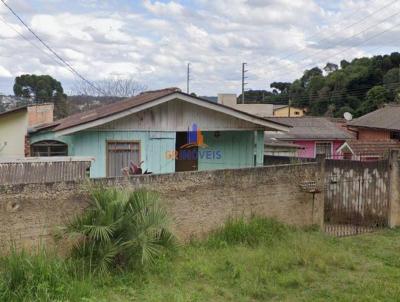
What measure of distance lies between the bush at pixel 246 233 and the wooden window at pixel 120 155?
4.31 m

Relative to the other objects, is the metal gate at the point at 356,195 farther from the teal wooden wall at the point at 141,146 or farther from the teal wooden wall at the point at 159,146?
the teal wooden wall at the point at 141,146

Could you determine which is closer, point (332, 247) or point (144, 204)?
point (144, 204)

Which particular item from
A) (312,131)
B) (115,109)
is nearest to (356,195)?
(115,109)

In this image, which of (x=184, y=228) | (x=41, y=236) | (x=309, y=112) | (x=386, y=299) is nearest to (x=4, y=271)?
(x=41, y=236)

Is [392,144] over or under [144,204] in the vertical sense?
over

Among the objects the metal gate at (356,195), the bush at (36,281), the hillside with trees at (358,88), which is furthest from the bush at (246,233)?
the hillside with trees at (358,88)

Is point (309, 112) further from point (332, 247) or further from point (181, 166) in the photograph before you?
point (332, 247)

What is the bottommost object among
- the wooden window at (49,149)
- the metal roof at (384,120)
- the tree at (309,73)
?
the wooden window at (49,149)

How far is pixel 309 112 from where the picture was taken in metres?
57.9

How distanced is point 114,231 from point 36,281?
1.49 m

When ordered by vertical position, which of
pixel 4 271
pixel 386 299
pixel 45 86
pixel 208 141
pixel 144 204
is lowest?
pixel 386 299

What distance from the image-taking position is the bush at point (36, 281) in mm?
5715

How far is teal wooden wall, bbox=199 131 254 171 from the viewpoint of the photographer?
14.9 m

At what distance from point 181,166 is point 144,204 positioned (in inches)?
292
